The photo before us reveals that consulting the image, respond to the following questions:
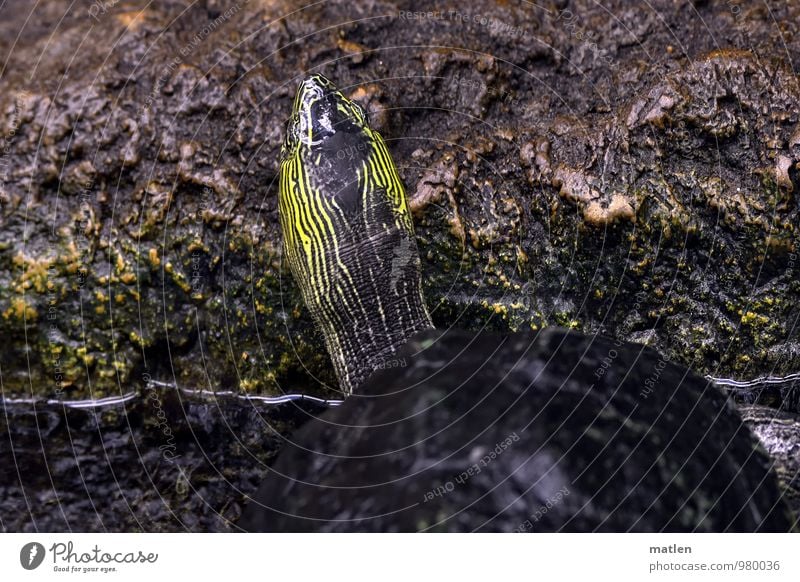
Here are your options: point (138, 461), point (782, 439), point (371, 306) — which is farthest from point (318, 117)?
point (782, 439)

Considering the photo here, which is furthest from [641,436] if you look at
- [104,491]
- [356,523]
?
[104,491]

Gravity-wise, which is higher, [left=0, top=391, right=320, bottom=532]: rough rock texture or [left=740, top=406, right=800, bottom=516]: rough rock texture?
[left=740, top=406, right=800, bottom=516]: rough rock texture

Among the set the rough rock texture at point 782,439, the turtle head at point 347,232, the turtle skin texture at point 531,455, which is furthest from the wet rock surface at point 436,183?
the turtle skin texture at point 531,455

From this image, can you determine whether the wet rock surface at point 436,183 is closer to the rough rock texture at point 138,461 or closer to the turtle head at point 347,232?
the rough rock texture at point 138,461

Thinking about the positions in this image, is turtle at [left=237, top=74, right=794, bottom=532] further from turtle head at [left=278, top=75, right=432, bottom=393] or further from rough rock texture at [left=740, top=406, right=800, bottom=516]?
rough rock texture at [left=740, top=406, right=800, bottom=516]

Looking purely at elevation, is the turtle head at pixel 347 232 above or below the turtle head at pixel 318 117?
below

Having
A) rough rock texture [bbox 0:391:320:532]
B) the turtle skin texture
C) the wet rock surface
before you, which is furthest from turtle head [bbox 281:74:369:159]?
rough rock texture [bbox 0:391:320:532]
